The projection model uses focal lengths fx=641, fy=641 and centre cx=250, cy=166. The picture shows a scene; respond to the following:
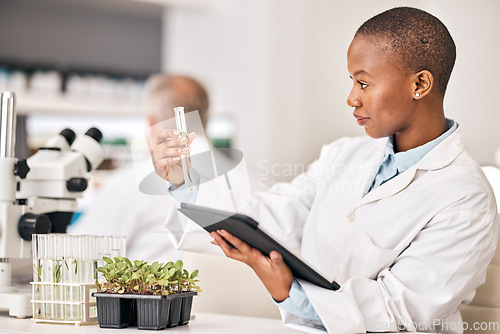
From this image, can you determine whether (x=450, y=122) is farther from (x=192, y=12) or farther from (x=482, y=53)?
(x=192, y=12)

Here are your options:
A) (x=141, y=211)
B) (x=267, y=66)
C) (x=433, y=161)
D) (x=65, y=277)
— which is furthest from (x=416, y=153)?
(x=267, y=66)

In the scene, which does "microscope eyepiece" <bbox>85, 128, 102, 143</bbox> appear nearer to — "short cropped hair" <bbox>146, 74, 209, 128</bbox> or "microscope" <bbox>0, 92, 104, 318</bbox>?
"microscope" <bbox>0, 92, 104, 318</bbox>

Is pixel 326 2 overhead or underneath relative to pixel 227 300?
overhead

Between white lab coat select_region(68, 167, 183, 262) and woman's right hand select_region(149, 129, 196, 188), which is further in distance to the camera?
white lab coat select_region(68, 167, 183, 262)

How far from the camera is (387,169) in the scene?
1.34 meters

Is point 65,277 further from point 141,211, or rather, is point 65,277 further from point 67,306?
point 141,211

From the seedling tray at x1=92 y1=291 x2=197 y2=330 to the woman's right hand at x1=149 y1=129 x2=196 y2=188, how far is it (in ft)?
0.69

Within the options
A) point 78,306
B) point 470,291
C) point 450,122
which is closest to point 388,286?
point 470,291

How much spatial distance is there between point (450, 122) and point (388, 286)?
38cm

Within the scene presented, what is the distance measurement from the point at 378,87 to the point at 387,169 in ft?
0.80

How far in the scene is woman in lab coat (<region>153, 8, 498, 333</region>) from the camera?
3.47 ft

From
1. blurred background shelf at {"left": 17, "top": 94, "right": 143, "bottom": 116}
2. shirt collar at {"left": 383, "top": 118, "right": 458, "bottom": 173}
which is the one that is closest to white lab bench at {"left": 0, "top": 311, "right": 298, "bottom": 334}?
shirt collar at {"left": 383, "top": 118, "right": 458, "bottom": 173}

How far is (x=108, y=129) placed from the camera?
11.6 feet

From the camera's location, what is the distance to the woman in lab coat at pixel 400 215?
1059mm
